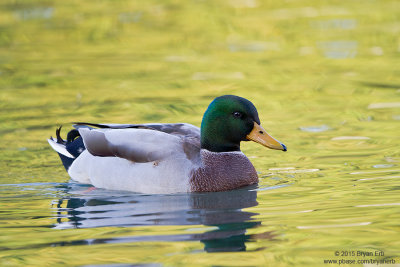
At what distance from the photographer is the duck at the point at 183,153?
8.22m

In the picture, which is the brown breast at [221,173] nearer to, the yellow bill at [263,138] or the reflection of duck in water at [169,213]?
the reflection of duck in water at [169,213]

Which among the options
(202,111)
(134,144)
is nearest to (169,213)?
(134,144)

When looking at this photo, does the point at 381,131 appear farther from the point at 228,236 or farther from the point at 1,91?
the point at 1,91

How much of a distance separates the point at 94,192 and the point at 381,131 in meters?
3.85

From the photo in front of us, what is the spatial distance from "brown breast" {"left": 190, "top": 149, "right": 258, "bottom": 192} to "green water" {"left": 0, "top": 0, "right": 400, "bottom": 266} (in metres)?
0.12

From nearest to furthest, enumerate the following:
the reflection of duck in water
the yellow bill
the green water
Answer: the green water < the reflection of duck in water < the yellow bill

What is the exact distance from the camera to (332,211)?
7.32 metres

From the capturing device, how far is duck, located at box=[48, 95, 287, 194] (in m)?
8.22

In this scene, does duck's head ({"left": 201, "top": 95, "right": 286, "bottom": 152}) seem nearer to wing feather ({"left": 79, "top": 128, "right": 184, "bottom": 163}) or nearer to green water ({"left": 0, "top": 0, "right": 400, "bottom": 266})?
wing feather ({"left": 79, "top": 128, "right": 184, "bottom": 163})

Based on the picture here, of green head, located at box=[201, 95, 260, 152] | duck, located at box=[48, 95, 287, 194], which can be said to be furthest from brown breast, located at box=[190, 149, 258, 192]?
green head, located at box=[201, 95, 260, 152]

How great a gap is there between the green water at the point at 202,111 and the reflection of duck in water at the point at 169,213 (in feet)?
0.07

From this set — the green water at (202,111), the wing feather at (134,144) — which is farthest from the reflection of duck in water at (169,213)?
the wing feather at (134,144)

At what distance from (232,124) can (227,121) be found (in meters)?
0.06

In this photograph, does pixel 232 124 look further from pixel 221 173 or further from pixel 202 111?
pixel 202 111
